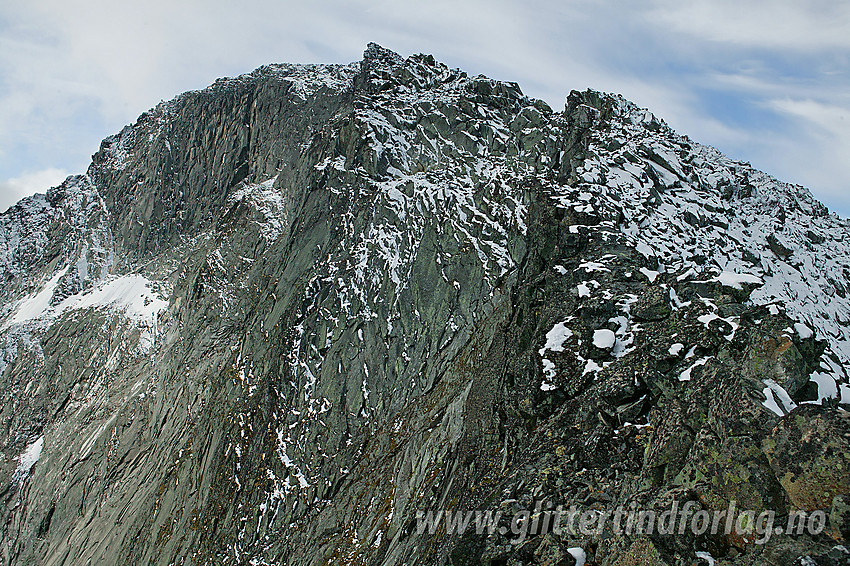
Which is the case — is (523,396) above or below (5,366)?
above

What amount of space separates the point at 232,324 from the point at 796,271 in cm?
4065

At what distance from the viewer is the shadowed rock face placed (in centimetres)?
845

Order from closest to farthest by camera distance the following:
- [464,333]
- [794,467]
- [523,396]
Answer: [794,467] → [523,396] → [464,333]

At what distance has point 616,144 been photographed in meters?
23.6

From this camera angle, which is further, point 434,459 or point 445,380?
point 445,380

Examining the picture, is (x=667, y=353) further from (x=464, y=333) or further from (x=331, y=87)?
(x=331, y=87)

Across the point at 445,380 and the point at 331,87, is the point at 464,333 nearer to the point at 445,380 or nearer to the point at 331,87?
the point at 445,380

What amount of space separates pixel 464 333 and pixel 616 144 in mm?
12958

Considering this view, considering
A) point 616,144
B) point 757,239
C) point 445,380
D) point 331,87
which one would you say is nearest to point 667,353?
point 757,239

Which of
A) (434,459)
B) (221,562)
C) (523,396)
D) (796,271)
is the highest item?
(796,271)

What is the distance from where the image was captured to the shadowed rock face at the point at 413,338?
8445 millimetres

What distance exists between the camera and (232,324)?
149 feet

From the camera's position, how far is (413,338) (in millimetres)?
31516

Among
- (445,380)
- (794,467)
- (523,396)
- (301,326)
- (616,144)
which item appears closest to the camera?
(794,467)
